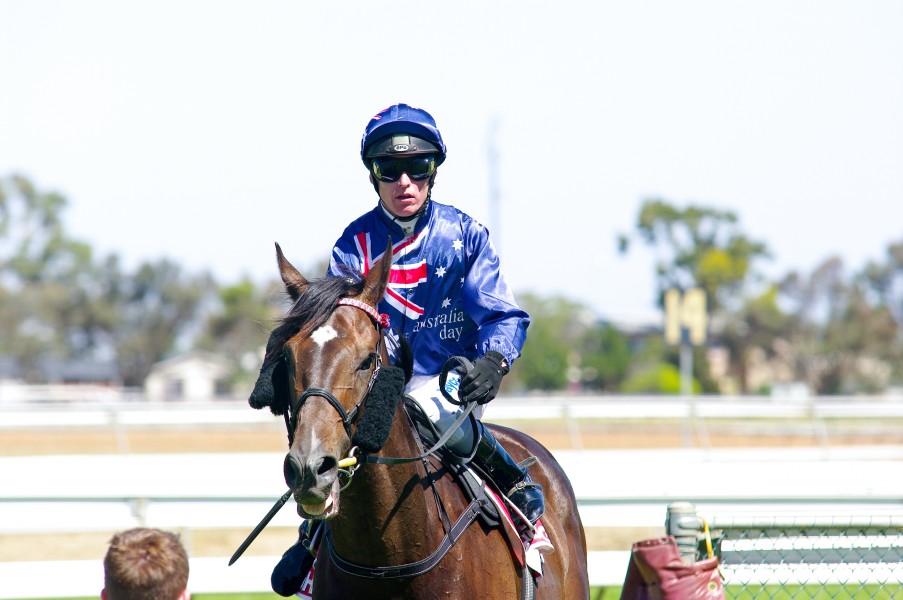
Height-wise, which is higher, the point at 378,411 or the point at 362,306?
the point at 362,306

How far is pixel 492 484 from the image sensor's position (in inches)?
150

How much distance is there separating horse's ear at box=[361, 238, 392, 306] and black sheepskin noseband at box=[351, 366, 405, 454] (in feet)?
0.77

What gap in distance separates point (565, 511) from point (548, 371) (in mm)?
53553

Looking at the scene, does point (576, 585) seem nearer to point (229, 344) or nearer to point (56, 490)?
point (56, 490)

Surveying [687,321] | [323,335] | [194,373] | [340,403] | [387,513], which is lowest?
[194,373]

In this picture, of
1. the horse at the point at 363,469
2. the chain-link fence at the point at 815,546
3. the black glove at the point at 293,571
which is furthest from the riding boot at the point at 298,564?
the chain-link fence at the point at 815,546

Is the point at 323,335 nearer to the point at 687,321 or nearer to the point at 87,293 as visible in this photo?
the point at 687,321

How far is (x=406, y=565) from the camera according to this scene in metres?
3.25

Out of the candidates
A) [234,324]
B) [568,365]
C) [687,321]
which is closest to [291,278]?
[687,321]

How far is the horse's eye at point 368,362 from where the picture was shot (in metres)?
3.06

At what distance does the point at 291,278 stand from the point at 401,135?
29.4 inches

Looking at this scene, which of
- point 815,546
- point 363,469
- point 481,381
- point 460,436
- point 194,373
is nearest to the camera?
point 363,469

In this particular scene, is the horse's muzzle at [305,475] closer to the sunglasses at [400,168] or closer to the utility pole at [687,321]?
the sunglasses at [400,168]

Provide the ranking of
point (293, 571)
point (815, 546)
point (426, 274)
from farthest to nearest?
point (815, 546), point (426, 274), point (293, 571)
